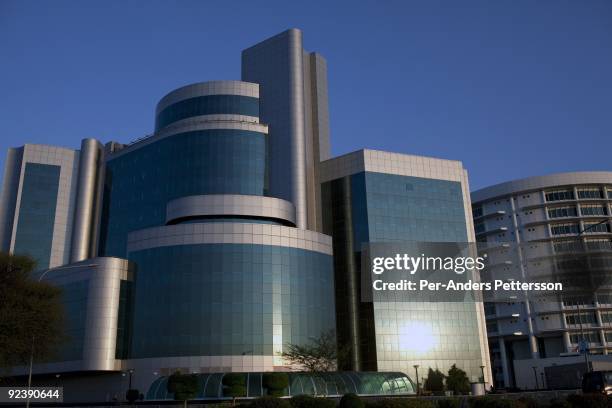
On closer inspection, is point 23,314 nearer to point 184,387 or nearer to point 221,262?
point 184,387

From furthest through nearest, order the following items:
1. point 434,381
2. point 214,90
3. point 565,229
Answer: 1. point 565,229
2. point 214,90
3. point 434,381

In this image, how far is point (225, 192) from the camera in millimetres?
100812

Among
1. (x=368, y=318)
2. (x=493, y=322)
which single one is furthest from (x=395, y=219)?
(x=493, y=322)

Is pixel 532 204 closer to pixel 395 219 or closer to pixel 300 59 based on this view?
pixel 395 219

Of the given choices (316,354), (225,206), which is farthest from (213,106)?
(316,354)

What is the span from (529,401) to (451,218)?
65992 millimetres

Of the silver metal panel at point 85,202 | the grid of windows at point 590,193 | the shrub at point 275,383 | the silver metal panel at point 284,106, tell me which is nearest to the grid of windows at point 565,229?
the grid of windows at point 590,193

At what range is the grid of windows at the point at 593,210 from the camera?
14212cm

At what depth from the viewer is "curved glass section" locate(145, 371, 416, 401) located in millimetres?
67312

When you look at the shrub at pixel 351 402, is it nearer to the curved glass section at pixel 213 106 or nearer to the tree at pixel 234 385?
the tree at pixel 234 385

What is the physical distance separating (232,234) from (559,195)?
305 ft

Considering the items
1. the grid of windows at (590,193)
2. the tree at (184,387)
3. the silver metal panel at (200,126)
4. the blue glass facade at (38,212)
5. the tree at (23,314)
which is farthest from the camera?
the grid of windows at (590,193)

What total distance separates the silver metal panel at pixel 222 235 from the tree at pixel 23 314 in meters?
26.4

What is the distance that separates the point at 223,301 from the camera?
84938mm
